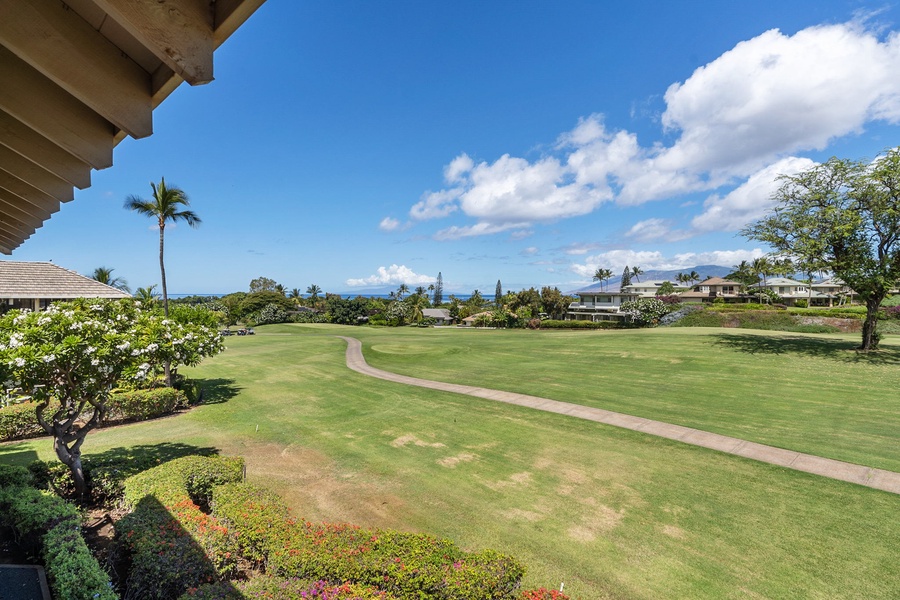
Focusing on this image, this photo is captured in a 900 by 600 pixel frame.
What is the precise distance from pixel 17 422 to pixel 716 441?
25.7 m

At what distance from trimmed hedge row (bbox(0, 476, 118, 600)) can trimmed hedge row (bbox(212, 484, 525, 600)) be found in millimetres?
2042

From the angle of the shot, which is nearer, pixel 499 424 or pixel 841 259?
pixel 499 424

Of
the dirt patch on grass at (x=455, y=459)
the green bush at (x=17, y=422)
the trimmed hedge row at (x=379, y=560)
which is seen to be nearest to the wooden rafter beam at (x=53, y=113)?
the trimmed hedge row at (x=379, y=560)

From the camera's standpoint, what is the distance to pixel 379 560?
6.23 metres

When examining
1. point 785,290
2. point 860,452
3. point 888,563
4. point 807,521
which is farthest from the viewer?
point 785,290

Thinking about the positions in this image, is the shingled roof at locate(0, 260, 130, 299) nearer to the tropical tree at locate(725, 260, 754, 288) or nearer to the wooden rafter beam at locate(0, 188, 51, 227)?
the wooden rafter beam at locate(0, 188, 51, 227)

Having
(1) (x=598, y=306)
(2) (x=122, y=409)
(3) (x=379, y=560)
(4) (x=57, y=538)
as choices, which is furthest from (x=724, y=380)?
(1) (x=598, y=306)

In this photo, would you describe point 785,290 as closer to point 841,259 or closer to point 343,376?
point 841,259

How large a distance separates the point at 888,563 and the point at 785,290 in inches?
4770

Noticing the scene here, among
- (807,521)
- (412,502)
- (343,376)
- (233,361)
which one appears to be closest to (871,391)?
(807,521)

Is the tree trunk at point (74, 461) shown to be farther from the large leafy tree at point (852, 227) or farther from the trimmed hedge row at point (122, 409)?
the large leafy tree at point (852, 227)

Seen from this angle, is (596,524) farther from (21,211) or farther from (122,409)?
(122,409)

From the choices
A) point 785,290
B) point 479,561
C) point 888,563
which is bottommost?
point 888,563

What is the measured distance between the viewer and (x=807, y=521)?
852cm
